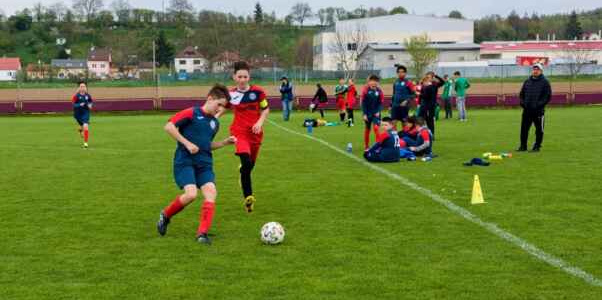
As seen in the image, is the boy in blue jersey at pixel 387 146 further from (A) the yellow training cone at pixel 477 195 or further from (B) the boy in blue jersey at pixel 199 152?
(B) the boy in blue jersey at pixel 199 152

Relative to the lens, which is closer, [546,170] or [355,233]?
[355,233]

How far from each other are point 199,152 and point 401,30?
100334 millimetres

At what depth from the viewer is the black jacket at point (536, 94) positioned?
16719mm

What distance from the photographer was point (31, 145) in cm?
2211

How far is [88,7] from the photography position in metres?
140

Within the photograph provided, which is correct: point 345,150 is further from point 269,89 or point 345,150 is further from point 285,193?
point 269,89

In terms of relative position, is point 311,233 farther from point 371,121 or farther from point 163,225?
point 371,121

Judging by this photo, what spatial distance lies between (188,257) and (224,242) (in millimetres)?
742

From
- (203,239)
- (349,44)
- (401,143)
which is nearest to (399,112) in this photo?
(401,143)

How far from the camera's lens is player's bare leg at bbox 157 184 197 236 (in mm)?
7950

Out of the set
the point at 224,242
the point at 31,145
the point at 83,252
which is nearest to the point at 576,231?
the point at 224,242

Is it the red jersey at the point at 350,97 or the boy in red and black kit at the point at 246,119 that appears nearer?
the boy in red and black kit at the point at 246,119

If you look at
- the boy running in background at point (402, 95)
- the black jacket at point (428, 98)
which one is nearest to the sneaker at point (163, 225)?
the boy running in background at point (402, 95)

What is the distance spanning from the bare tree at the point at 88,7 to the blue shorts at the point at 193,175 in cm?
13833
